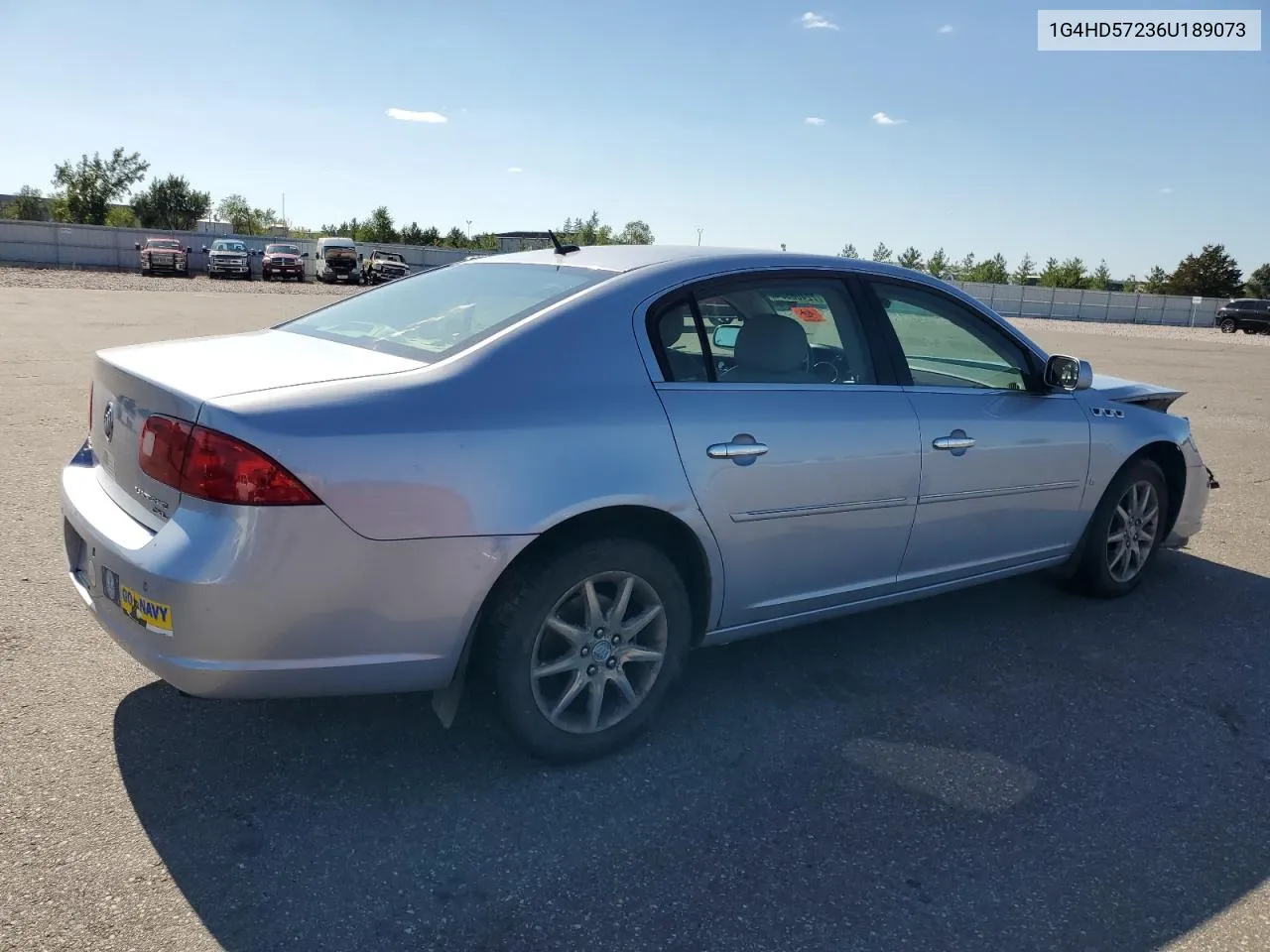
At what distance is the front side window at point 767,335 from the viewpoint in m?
3.31

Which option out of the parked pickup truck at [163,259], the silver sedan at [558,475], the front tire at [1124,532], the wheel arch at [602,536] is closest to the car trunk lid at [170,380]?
the silver sedan at [558,475]

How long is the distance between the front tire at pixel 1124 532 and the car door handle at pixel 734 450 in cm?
228

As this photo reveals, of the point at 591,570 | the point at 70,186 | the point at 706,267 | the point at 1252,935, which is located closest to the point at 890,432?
the point at 706,267

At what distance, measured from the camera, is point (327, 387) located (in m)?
2.70

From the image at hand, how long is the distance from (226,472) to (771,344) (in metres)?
1.93

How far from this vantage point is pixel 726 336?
3.49 m

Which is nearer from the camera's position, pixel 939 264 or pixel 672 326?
pixel 672 326

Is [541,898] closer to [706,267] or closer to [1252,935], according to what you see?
[1252,935]

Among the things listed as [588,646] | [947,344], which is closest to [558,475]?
[588,646]

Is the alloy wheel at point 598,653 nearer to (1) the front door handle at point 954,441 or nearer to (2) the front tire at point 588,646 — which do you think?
(2) the front tire at point 588,646

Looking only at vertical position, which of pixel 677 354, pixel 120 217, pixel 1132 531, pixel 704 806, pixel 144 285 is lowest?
pixel 704 806

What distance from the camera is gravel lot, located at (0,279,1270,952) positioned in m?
2.43

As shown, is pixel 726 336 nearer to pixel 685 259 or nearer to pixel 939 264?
pixel 685 259

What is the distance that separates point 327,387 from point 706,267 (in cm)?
142
